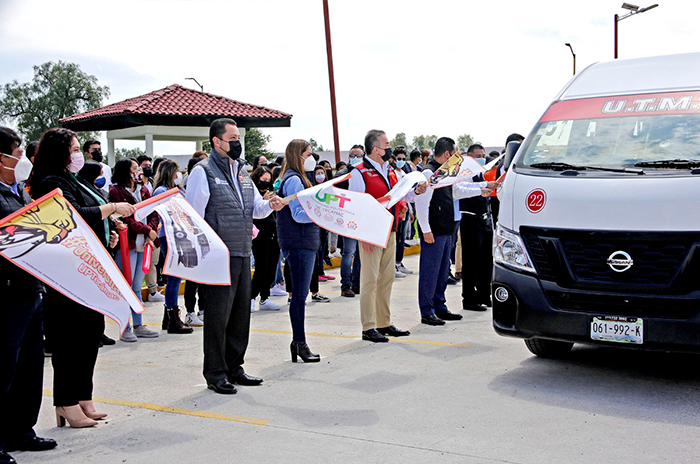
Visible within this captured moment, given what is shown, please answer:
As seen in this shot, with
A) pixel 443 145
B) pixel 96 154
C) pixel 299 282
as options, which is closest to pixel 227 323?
pixel 299 282

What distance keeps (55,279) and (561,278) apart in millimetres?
3677

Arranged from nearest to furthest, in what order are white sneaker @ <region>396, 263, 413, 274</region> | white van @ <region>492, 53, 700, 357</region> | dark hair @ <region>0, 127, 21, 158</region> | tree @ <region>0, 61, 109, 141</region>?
dark hair @ <region>0, 127, 21, 158</region> → white van @ <region>492, 53, 700, 357</region> → white sneaker @ <region>396, 263, 413, 274</region> → tree @ <region>0, 61, 109, 141</region>

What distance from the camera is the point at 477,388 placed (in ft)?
20.0

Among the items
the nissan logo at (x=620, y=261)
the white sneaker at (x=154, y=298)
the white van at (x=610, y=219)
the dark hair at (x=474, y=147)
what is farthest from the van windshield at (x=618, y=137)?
the white sneaker at (x=154, y=298)

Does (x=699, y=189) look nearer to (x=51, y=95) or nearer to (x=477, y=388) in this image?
(x=477, y=388)

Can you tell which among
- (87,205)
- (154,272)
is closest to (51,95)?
(154,272)

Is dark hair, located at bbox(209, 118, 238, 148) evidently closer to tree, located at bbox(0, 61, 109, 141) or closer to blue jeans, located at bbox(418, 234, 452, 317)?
blue jeans, located at bbox(418, 234, 452, 317)

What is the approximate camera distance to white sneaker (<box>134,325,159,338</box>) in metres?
8.69

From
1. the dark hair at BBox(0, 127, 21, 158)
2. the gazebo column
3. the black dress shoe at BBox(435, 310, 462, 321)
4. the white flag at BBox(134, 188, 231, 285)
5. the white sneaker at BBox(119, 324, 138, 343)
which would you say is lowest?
the black dress shoe at BBox(435, 310, 462, 321)

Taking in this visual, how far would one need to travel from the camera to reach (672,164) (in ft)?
19.3

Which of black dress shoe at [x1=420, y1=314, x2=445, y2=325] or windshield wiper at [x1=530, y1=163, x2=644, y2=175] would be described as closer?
windshield wiper at [x1=530, y1=163, x2=644, y2=175]

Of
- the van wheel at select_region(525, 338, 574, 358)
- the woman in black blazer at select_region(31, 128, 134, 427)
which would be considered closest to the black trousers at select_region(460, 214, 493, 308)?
the van wheel at select_region(525, 338, 574, 358)

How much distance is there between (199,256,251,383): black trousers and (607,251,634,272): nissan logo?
2871 millimetres

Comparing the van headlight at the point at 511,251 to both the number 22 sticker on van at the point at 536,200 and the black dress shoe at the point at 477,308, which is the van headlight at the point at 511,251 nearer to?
the number 22 sticker on van at the point at 536,200
